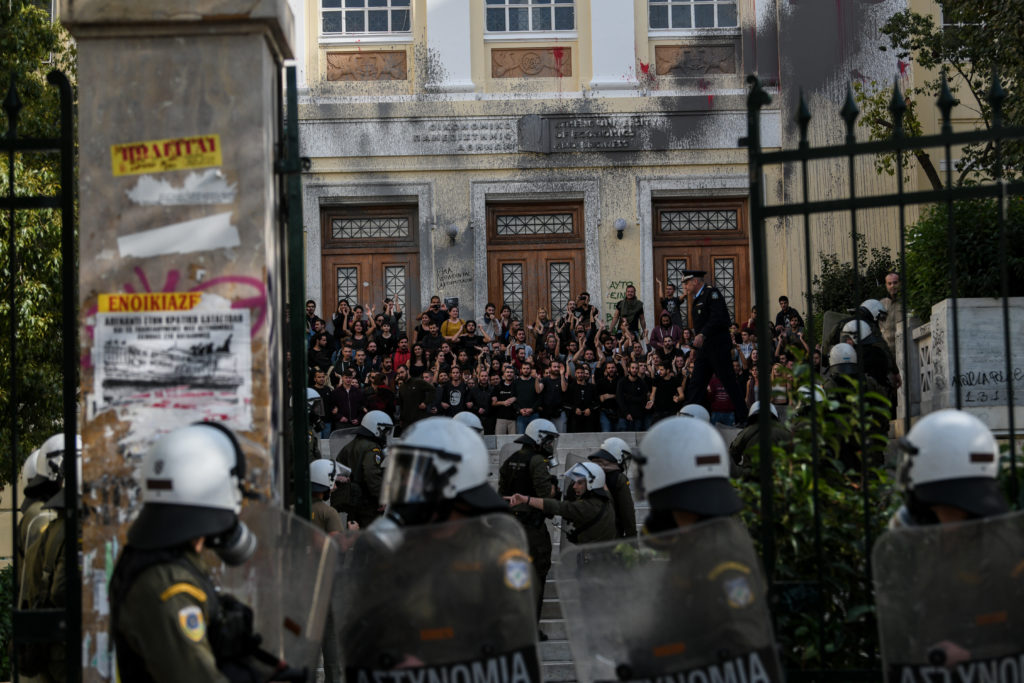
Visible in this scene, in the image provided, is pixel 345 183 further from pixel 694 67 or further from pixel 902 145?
pixel 902 145

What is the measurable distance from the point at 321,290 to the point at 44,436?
428 inches

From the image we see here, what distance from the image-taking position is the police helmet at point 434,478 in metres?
4.13

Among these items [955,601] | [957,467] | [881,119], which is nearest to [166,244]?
[957,467]

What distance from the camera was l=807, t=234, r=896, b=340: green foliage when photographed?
20.8m

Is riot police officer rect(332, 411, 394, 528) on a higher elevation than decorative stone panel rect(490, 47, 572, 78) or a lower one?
lower

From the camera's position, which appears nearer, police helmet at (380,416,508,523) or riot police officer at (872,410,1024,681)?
riot police officer at (872,410,1024,681)

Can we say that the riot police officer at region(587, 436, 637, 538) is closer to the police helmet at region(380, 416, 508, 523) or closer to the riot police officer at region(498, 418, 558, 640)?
the riot police officer at region(498, 418, 558, 640)

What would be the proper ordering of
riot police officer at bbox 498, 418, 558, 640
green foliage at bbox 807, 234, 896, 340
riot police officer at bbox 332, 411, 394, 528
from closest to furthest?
riot police officer at bbox 498, 418, 558, 640 < riot police officer at bbox 332, 411, 394, 528 < green foliage at bbox 807, 234, 896, 340

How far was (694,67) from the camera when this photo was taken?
23859mm

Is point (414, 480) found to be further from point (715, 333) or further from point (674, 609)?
point (715, 333)

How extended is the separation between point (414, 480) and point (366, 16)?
69.5 feet

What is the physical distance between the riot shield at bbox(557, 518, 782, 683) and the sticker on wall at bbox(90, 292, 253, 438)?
1379 millimetres

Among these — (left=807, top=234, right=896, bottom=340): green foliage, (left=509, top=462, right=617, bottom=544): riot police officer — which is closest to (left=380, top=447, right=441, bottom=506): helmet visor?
(left=509, top=462, right=617, bottom=544): riot police officer

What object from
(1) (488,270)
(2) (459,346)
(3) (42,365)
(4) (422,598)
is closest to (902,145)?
(4) (422,598)
